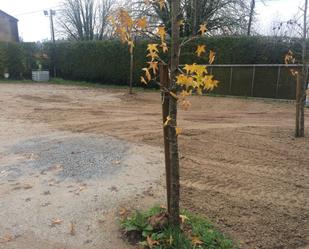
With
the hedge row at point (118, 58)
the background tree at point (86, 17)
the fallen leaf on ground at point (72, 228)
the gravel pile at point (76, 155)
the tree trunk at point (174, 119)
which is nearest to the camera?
the tree trunk at point (174, 119)

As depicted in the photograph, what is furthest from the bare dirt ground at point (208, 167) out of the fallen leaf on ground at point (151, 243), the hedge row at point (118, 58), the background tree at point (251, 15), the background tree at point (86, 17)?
the background tree at point (86, 17)

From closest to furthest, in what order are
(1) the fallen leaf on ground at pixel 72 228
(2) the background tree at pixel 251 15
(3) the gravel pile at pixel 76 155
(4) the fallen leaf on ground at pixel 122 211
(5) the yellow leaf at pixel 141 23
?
(5) the yellow leaf at pixel 141 23 → (1) the fallen leaf on ground at pixel 72 228 → (4) the fallen leaf on ground at pixel 122 211 → (3) the gravel pile at pixel 76 155 → (2) the background tree at pixel 251 15

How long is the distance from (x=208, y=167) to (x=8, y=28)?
3717 centimetres

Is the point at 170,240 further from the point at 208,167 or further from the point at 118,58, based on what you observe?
the point at 118,58

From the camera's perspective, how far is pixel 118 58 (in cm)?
1992

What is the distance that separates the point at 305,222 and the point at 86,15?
34002mm

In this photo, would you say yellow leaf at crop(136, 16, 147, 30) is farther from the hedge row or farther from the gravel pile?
the hedge row

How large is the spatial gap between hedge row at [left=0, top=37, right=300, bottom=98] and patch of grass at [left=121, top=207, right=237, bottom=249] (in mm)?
10062

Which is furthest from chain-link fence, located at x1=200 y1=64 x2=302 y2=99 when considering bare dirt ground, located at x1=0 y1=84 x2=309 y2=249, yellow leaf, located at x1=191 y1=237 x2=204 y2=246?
yellow leaf, located at x1=191 y1=237 x2=204 y2=246

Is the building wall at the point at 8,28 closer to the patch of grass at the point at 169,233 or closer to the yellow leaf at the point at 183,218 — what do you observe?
the patch of grass at the point at 169,233

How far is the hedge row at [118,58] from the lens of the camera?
1448cm

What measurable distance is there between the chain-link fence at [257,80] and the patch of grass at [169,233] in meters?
11.1

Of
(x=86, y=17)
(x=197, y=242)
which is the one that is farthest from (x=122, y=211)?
(x=86, y=17)

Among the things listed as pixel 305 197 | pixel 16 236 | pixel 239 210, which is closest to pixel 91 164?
pixel 16 236
